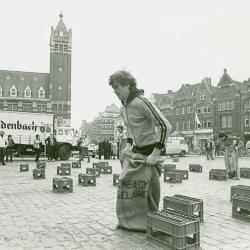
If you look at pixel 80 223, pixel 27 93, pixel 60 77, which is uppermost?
pixel 60 77

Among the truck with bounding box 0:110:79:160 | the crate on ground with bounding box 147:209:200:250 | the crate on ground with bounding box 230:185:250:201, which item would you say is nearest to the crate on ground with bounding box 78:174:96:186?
the crate on ground with bounding box 230:185:250:201

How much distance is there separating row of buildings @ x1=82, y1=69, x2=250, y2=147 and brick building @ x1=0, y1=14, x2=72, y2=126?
22596mm

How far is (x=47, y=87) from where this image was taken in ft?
282

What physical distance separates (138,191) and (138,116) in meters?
1.03

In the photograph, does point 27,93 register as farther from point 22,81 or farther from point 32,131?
point 32,131

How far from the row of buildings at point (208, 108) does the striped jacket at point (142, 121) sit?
168 feet

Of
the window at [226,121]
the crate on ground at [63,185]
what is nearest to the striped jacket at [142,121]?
the crate on ground at [63,185]

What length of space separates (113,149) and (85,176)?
20.1 metres

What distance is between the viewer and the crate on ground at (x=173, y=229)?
4.09 m

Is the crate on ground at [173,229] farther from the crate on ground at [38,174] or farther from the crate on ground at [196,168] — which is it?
the crate on ground at [196,168]

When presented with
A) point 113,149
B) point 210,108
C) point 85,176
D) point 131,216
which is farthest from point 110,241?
point 210,108

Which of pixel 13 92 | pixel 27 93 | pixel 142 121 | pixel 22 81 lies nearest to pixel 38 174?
pixel 142 121

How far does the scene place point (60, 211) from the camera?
6.70 m

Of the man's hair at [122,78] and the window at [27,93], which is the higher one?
the window at [27,93]
